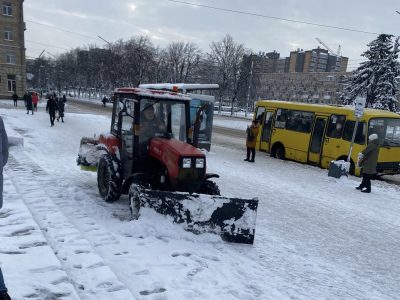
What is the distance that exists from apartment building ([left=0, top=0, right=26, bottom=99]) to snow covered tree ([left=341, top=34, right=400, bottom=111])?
144 feet

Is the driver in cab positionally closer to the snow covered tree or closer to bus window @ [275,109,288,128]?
bus window @ [275,109,288,128]

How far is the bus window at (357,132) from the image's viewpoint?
12461 millimetres

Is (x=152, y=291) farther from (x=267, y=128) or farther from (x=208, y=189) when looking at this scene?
(x=267, y=128)

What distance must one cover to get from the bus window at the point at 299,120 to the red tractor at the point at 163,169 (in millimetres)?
9258

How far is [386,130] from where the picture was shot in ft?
41.4

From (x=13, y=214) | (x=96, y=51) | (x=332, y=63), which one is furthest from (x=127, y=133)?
(x=332, y=63)

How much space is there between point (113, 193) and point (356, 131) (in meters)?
9.43

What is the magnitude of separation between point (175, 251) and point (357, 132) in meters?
9.92

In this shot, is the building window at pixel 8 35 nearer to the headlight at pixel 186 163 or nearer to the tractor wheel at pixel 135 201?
the tractor wheel at pixel 135 201

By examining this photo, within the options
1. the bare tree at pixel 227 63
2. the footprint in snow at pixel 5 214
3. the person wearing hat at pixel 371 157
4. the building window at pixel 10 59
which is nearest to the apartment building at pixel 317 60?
the bare tree at pixel 227 63

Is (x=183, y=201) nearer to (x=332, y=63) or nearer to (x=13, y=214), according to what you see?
(x=13, y=214)

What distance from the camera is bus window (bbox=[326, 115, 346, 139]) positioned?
13.3 m

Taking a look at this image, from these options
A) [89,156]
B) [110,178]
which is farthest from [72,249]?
[89,156]

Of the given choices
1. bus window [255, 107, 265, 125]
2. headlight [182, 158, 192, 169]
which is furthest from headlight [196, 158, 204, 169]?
bus window [255, 107, 265, 125]
